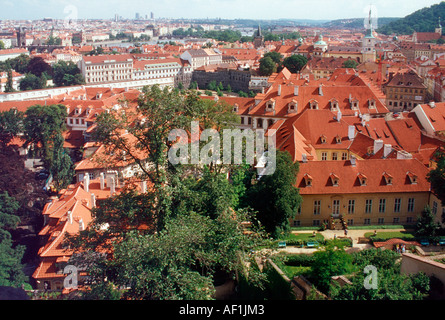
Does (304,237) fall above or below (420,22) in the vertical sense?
below

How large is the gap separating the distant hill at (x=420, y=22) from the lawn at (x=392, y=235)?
310 feet

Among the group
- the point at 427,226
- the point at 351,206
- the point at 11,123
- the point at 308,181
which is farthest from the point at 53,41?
the point at 427,226

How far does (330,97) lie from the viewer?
27203 mm

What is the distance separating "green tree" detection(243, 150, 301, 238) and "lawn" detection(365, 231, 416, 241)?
2.52 meters

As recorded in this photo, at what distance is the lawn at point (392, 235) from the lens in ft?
51.9

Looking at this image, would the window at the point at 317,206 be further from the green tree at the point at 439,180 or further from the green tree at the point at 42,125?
the green tree at the point at 42,125

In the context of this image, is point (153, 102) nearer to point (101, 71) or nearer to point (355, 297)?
point (355, 297)

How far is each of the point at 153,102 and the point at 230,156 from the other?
A: 3.82 meters

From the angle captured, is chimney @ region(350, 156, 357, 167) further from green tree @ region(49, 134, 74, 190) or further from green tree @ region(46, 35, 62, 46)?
green tree @ region(46, 35, 62, 46)

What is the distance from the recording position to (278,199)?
1559 centimetres

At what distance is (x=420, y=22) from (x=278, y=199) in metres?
104

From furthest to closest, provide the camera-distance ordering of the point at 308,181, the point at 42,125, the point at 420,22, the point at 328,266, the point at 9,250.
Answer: the point at 420,22 < the point at 42,125 < the point at 308,181 < the point at 9,250 < the point at 328,266

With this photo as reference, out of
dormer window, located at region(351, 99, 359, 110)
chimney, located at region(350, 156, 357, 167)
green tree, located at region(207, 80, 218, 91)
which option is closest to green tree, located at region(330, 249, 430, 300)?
chimney, located at region(350, 156, 357, 167)

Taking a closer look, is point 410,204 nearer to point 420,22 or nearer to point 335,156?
point 335,156
